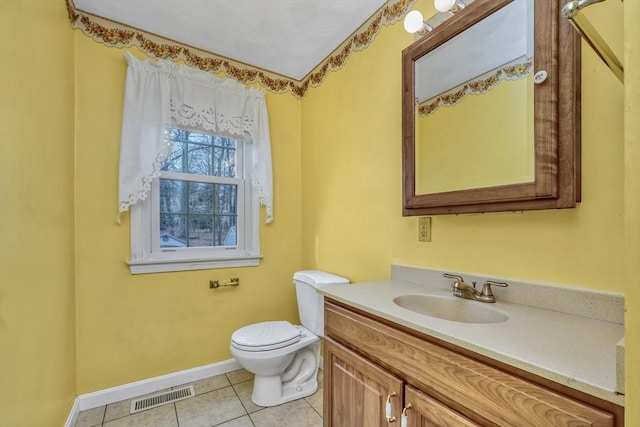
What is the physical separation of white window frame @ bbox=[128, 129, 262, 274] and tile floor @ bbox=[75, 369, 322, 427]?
0.82 meters

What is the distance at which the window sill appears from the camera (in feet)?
6.23

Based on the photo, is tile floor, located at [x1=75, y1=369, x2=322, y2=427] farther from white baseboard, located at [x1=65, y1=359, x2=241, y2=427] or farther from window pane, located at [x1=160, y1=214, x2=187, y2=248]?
window pane, located at [x1=160, y1=214, x2=187, y2=248]

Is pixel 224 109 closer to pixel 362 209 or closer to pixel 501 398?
pixel 362 209

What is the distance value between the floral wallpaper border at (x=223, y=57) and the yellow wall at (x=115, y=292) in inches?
3.9

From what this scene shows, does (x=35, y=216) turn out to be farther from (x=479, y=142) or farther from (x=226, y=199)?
(x=479, y=142)

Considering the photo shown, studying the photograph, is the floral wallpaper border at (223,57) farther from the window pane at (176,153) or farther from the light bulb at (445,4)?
the window pane at (176,153)

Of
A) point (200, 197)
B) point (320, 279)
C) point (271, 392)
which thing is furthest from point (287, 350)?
point (200, 197)

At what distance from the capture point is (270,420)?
1664mm

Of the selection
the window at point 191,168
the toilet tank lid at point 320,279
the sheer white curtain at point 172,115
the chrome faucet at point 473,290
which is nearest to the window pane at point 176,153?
the window at point 191,168

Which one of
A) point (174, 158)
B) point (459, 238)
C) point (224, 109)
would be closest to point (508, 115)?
point (459, 238)

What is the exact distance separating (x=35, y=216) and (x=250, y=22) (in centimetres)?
154

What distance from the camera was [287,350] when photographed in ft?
5.70

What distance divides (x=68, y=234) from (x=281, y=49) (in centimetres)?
177

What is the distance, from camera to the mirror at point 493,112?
951 mm
